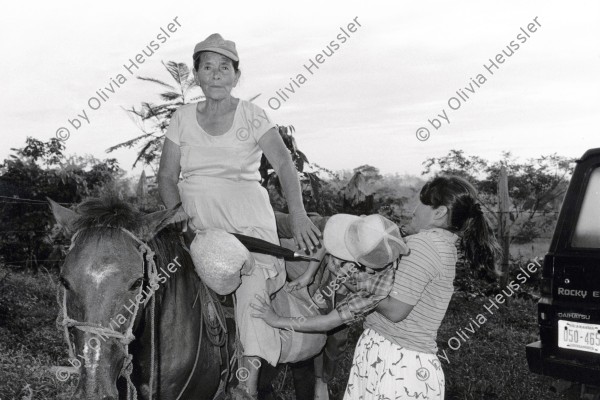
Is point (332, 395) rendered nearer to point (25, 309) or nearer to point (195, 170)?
point (195, 170)

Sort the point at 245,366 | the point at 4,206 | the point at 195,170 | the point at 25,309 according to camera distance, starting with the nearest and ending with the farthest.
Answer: the point at 245,366 < the point at 195,170 < the point at 25,309 < the point at 4,206

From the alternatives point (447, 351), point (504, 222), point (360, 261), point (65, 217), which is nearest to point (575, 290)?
point (360, 261)

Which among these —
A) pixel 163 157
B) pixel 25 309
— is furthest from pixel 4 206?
pixel 163 157

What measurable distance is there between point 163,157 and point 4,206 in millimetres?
10281

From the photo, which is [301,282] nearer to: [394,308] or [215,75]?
[394,308]

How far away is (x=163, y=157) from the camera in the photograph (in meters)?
3.47

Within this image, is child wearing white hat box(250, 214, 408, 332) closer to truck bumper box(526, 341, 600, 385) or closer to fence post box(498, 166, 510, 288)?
truck bumper box(526, 341, 600, 385)

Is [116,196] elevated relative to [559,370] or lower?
elevated

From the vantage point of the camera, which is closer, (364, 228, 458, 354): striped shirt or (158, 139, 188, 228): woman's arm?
(364, 228, 458, 354): striped shirt

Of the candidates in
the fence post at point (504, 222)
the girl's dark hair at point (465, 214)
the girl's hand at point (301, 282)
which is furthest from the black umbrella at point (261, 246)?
the fence post at point (504, 222)

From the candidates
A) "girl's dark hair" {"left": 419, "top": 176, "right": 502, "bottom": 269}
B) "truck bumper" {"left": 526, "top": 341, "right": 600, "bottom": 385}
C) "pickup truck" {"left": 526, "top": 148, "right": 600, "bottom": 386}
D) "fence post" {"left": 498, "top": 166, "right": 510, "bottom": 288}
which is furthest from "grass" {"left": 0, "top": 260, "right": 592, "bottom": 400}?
"girl's dark hair" {"left": 419, "top": 176, "right": 502, "bottom": 269}

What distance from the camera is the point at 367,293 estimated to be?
268cm

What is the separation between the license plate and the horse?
2.87m

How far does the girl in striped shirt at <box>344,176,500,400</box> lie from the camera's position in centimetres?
269
